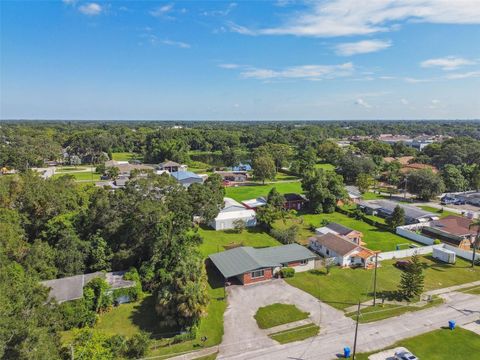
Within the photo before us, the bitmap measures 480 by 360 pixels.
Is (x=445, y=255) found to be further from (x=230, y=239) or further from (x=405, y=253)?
(x=230, y=239)

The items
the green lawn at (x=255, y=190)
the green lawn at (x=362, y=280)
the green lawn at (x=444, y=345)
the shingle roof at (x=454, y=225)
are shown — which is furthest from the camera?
the green lawn at (x=255, y=190)

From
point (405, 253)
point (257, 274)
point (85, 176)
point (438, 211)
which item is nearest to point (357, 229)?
point (405, 253)

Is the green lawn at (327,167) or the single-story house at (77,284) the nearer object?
the single-story house at (77,284)

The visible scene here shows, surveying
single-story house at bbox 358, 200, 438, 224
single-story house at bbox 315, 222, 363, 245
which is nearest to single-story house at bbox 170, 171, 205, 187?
single-story house at bbox 358, 200, 438, 224

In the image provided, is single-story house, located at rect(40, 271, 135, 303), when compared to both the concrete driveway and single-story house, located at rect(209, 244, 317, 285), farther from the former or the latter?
the concrete driveway

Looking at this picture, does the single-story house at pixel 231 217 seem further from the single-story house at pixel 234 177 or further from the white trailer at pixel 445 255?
the single-story house at pixel 234 177

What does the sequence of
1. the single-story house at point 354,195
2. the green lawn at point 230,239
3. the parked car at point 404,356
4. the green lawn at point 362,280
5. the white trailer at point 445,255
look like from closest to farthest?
the parked car at point 404,356, the green lawn at point 362,280, the white trailer at point 445,255, the green lawn at point 230,239, the single-story house at point 354,195

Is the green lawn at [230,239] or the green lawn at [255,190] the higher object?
the green lawn at [255,190]

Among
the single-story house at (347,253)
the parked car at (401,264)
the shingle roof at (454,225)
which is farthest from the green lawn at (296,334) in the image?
the shingle roof at (454,225)
